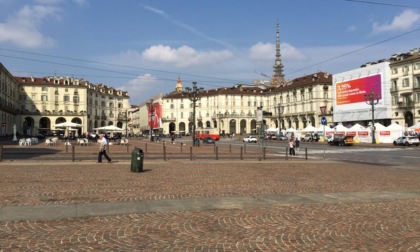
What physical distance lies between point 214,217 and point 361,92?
81.9 m

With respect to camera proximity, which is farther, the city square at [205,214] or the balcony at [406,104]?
the balcony at [406,104]

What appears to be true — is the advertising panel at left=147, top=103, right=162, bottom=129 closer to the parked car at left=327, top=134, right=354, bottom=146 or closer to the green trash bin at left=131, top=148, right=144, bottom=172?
the parked car at left=327, top=134, right=354, bottom=146

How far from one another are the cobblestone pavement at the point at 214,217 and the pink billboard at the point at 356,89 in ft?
235

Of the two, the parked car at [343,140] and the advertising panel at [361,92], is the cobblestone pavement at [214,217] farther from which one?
the advertising panel at [361,92]

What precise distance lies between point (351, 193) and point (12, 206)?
9.12 meters

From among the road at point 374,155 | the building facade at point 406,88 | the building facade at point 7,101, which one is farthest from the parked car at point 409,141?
the building facade at point 7,101

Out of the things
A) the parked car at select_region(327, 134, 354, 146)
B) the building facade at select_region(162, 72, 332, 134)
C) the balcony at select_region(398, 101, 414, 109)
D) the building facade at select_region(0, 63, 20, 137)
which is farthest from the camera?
the building facade at select_region(162, 72, 332, 134)

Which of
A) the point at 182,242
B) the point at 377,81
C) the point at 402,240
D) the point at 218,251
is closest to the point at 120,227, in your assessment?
the point at 182,242

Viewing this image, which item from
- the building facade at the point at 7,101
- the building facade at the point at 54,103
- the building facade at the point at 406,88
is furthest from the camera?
the building facade at the point at 54,103

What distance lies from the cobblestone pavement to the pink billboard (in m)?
71.6

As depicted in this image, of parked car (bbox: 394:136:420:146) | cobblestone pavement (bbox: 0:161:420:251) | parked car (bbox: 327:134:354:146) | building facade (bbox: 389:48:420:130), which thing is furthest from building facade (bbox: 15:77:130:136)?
cobblestone pavement (bbox: 0:161:420:251)

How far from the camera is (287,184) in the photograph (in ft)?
45.8

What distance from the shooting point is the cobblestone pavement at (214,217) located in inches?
249

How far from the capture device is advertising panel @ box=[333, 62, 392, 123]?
8025 centimetres
